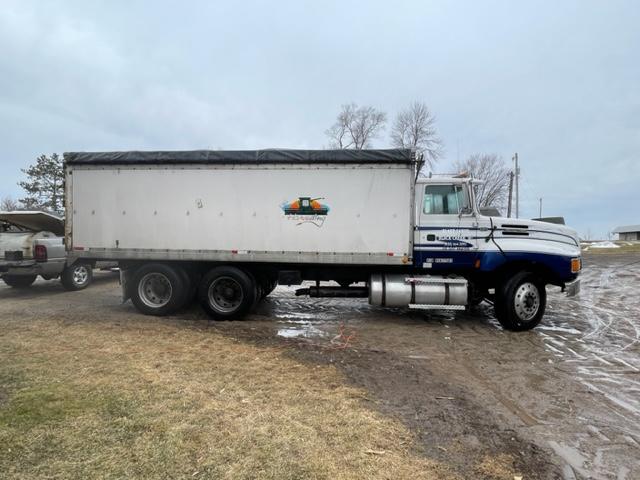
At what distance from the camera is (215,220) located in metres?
7.65

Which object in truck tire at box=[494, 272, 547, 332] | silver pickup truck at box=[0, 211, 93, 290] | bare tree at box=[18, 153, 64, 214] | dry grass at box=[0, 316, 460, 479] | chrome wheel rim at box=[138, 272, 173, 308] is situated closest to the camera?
dry grass at box=[0, 316, 460, 479]

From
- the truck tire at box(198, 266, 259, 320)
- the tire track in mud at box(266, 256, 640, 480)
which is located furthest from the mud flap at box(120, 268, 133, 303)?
the tire track in mud at box(266, 256, 640, 480)

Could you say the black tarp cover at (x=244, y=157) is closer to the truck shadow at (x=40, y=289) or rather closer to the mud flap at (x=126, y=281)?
the mud flap at (x=126, y=281)

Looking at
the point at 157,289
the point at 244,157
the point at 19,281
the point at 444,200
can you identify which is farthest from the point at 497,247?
the point at 19,281

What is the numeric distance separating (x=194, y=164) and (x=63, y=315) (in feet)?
12.7

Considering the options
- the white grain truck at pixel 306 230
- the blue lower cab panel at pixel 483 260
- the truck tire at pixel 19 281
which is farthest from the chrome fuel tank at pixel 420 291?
the truck tire at pixel 19 281

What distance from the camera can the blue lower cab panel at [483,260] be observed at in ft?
24.3

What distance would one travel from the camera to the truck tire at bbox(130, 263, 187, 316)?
25.8 feet

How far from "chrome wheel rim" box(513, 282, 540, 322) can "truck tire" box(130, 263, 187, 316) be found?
6.25 metres

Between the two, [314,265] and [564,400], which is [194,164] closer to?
[314,265]

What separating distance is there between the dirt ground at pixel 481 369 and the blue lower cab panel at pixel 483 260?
111 cm

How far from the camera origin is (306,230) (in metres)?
7.50

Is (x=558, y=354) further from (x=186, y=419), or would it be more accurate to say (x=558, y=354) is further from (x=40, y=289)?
(x=40, y=289)

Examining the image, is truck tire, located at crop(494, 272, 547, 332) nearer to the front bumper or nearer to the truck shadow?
the front bumper
